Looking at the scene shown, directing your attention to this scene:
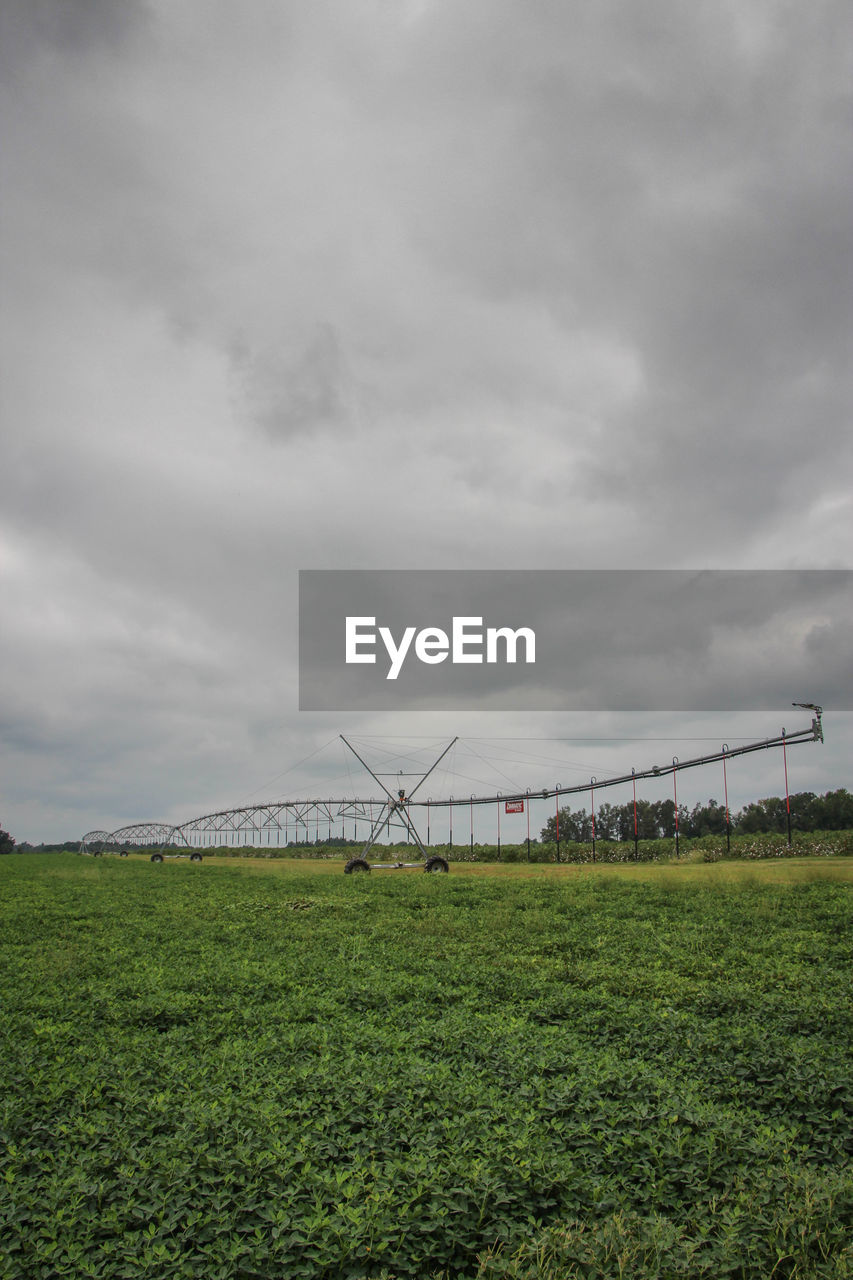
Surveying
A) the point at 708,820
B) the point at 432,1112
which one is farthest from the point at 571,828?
the point at 432,1112

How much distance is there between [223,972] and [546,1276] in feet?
30.2

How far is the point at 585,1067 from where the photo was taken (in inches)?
327

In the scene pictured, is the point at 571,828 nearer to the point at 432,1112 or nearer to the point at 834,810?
the point at 834,810

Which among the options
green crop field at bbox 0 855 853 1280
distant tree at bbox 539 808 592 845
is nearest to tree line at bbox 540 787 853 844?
distant tree at bbox 539 808 592 845

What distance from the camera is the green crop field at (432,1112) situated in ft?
17.7

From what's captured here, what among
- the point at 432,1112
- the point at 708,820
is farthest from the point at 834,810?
the point at 432,1112

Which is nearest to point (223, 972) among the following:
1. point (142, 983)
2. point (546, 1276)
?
point (142, 983)

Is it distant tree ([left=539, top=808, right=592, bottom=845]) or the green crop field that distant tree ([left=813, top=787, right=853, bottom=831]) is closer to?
distant tree ([left=539, top=808, right=592, bottom=845])

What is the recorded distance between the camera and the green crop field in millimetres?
5398

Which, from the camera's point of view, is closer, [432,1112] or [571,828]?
[432,1112]

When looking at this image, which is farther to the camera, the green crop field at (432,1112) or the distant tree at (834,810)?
the distant tree at (834,810)

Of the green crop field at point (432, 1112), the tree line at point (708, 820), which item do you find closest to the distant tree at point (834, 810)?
the tree line at point (708, 820)

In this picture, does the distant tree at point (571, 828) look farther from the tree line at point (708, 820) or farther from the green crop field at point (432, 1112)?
the green crop field at point (432, 1112)

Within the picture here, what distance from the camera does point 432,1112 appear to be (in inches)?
287
